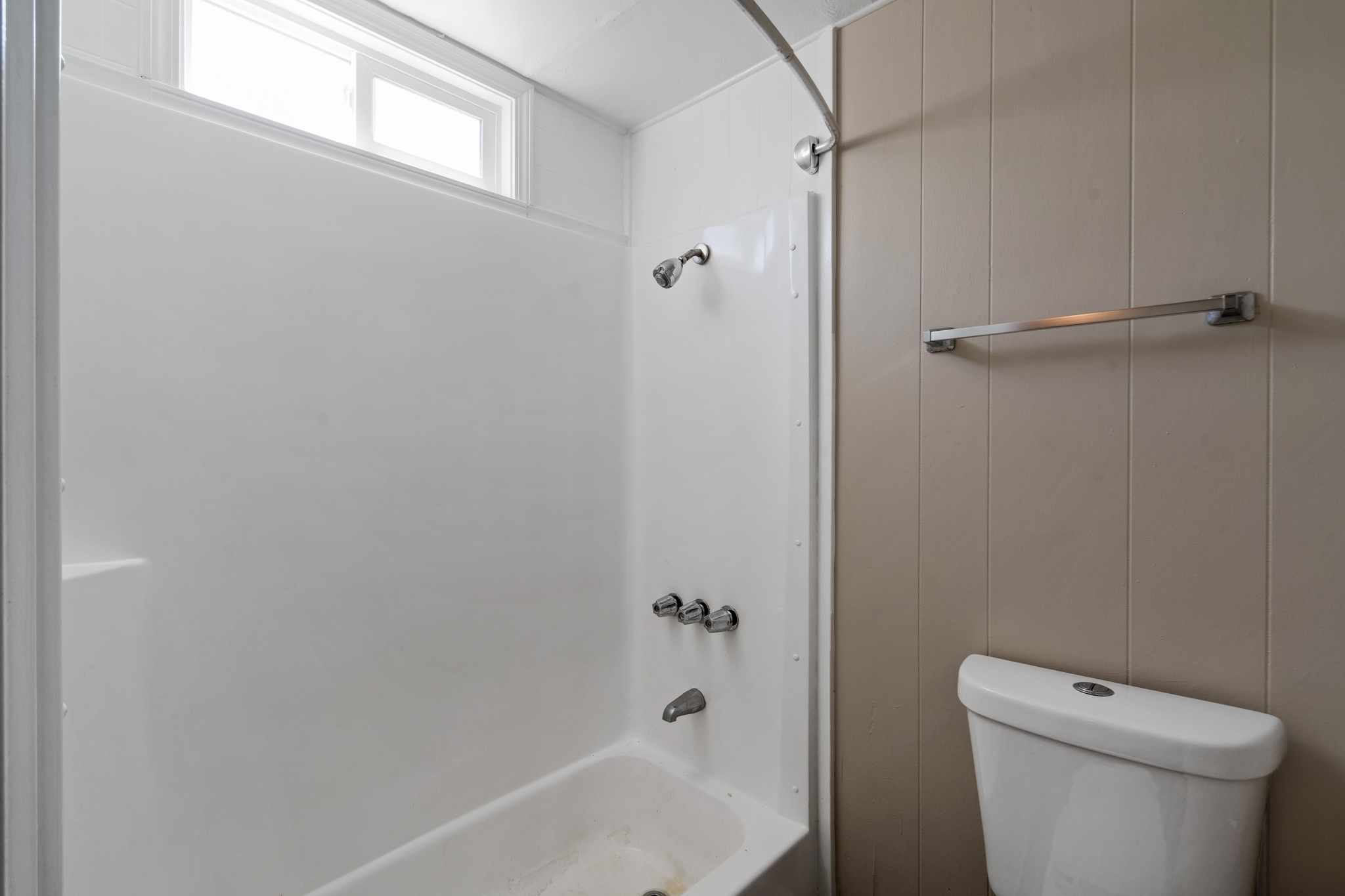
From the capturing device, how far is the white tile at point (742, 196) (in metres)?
1.48

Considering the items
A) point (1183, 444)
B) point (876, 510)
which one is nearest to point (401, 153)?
point (876, 510)

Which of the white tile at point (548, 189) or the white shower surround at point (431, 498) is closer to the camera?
the white shower surround at point (431, 498)

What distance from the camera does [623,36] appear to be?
1358 mm

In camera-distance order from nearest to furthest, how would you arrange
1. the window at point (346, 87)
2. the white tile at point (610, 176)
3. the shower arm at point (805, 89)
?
the shower arm at point (805, 89) → the window at point (346, 87) → the white tile at point (610, 176)

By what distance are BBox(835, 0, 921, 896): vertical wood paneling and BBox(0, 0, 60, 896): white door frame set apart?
1.21 m

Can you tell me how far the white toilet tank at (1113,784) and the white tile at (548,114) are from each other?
1637 mm

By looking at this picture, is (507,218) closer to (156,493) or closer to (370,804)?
(156,493)

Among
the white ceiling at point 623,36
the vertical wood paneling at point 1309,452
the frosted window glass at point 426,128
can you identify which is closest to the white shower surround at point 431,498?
the white ceiling at point 623,36

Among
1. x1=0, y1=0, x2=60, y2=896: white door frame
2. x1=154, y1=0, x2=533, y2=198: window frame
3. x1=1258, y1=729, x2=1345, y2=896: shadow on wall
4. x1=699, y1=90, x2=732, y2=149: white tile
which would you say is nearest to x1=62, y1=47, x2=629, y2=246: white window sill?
x1=154, y1=0, x2=533, y2=198: window frame

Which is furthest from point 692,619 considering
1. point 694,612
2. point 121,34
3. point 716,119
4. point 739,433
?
point 121,34

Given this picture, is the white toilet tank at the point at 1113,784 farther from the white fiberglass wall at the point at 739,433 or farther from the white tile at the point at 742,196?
the white tile at the point at 742,196

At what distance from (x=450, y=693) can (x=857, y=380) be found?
46.5 inches

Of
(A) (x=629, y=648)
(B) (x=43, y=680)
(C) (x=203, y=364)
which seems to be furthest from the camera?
(A) (x=629, y=648)

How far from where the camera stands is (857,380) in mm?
1292
